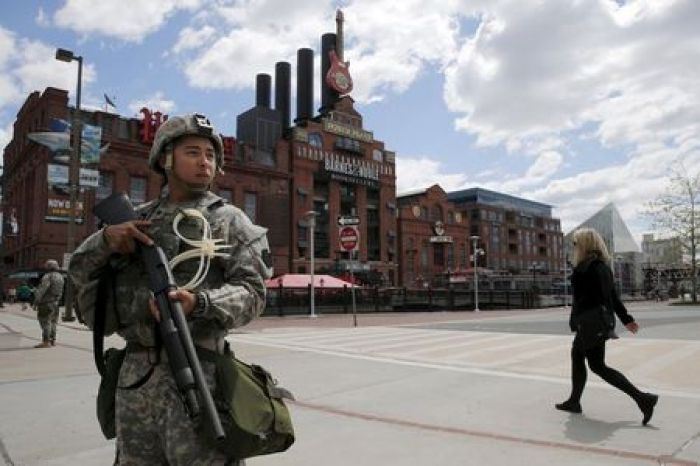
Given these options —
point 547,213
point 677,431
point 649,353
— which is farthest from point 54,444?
point 547,213

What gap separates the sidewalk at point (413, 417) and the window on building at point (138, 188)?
140 ft

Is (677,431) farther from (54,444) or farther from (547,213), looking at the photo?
(547,213)

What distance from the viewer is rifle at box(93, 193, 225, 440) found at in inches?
77.4

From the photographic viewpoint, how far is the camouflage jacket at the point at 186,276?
220cm

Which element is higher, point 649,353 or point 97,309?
point 97,309

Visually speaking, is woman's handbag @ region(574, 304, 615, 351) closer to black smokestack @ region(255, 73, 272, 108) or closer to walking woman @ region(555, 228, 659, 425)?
walking woman @ region(555, 228, 659, 425)

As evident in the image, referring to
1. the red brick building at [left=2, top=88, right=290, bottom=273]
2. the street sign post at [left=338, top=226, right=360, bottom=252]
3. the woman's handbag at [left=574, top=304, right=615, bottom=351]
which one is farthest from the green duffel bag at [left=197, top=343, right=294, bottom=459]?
the red brick building at [left=2, top=88, right=290, bottom=273]

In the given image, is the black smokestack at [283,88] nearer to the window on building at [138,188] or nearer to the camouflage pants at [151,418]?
the window on building at [138,188]

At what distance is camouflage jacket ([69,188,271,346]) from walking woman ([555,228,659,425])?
4380 millimetres

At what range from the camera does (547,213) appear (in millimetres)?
127438

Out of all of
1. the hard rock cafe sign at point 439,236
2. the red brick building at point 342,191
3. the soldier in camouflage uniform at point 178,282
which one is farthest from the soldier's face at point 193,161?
the hard rock cafe sign at point 439,236

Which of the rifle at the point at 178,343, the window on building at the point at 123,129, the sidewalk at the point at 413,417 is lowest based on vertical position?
the sidewalk at the point at 413,417

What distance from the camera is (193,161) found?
7.98 ft

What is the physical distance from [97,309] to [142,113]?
174 ft
